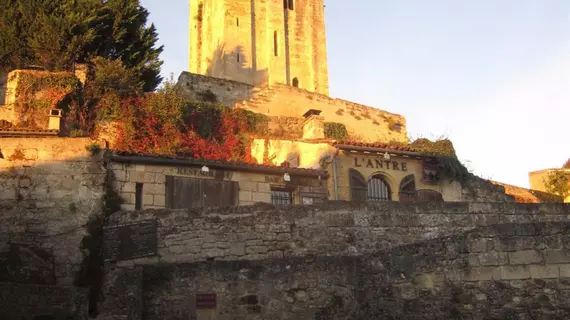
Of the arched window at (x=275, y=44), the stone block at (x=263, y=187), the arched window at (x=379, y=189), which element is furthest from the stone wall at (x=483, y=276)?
the arched window at (x=275, y=44)

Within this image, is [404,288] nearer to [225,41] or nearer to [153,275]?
[153,275]

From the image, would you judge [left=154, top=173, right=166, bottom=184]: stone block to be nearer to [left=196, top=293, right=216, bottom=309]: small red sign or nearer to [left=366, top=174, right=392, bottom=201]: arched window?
[left=196, top=293, right=216, bottom=309]: small red sign

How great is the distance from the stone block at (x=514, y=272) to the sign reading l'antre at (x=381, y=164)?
473 inches

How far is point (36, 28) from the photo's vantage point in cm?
2398

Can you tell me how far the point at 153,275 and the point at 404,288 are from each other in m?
4.58

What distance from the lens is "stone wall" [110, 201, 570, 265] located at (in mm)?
13195

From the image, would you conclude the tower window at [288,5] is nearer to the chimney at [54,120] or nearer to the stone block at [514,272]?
the chimney at [54,120]

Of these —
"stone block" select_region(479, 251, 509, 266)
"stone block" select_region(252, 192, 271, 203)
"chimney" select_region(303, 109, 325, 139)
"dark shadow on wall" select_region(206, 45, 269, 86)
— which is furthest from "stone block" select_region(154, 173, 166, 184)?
"dark shadow on wall" select_region(206, 45, 269, 86)

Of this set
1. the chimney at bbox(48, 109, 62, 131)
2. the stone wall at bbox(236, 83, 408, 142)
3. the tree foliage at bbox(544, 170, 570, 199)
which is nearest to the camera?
the chimney at bbox(48, 109, 62, 131)

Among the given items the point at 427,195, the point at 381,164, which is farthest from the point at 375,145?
the point at 427,195

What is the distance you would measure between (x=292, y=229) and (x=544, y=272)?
4924 mm

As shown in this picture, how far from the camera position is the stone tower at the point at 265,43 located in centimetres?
4141

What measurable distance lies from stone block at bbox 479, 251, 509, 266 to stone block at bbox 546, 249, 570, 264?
637mm

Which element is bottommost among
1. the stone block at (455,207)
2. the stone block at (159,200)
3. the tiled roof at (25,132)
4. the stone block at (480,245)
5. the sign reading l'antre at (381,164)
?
the stone block at (480,245)
